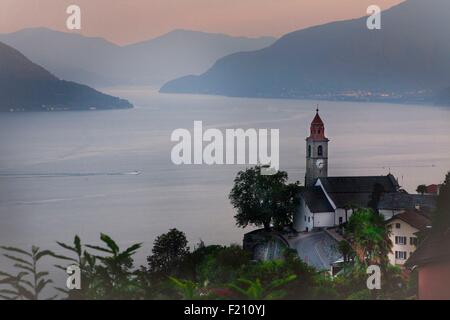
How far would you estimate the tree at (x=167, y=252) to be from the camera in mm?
5130

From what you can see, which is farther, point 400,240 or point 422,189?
point 422,189

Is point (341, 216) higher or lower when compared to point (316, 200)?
lower

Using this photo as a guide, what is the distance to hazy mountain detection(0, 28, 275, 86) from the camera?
5.05 metres

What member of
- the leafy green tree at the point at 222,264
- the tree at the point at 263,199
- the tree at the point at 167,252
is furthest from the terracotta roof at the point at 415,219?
the tree at the point at 167,252

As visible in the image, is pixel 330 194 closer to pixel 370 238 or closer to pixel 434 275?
pixel 370 238

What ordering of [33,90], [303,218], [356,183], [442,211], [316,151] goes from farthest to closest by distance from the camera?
[356,183] → [303,218] → [316,151] → [33,90] → [442,211]

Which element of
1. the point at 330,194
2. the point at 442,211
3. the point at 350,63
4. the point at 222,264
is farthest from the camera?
the point at 330,194

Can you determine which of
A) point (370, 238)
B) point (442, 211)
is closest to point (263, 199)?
point (370, 238)

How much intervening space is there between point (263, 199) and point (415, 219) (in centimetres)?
124

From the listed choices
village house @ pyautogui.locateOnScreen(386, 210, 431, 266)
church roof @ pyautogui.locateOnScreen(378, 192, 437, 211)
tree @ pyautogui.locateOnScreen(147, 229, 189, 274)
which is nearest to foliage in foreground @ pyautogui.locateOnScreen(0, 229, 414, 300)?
tree @ pyautogui.locateOnScreen(147, 229, 189, 274)

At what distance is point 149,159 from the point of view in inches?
203

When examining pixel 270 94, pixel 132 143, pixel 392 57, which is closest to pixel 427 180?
pixel 392 57

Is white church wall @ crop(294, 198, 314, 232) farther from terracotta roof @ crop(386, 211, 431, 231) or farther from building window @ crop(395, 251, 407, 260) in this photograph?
building window @ crop(395, 251, 407, 260)

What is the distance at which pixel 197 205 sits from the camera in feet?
17.4
